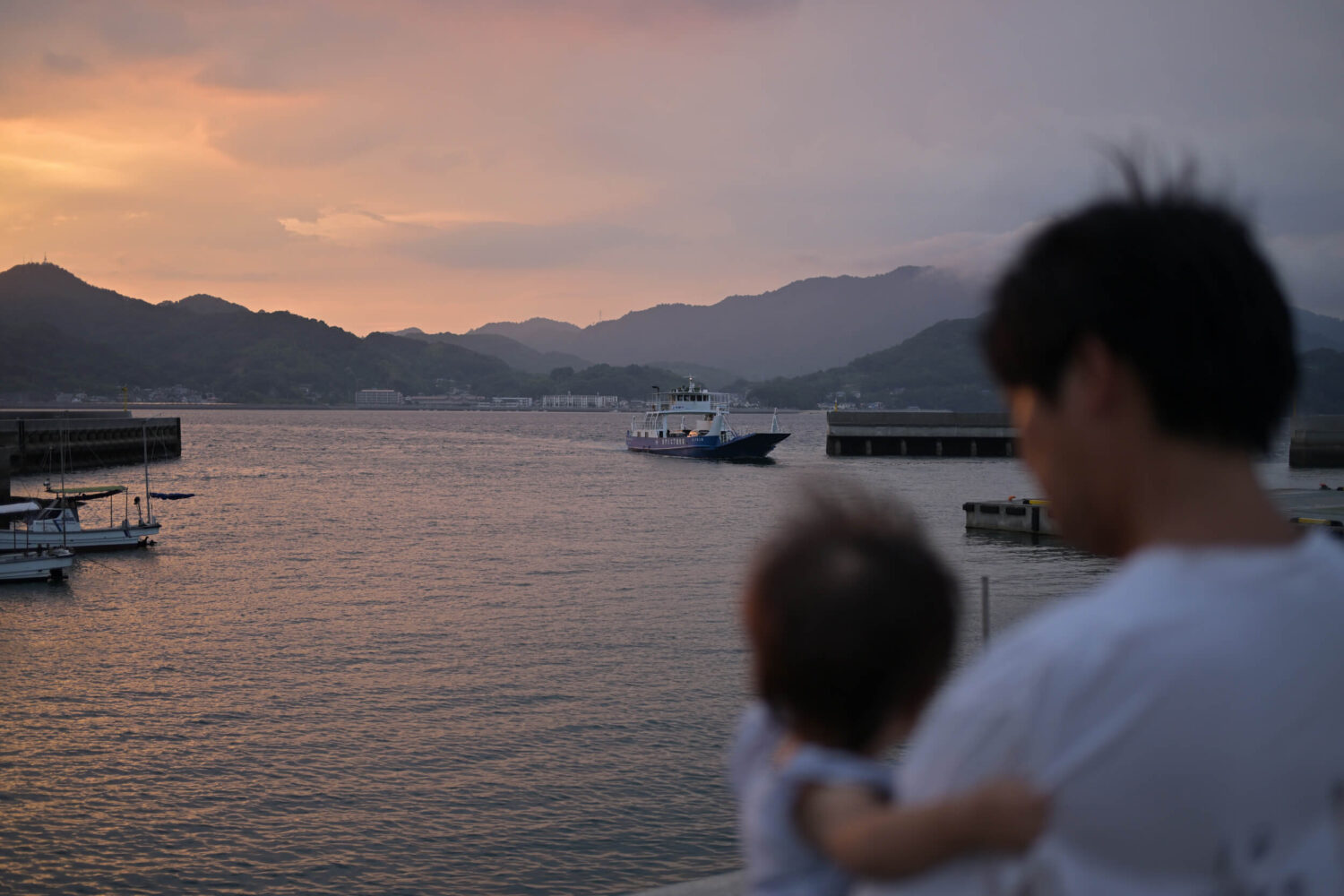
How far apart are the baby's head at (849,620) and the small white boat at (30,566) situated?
1155 inches

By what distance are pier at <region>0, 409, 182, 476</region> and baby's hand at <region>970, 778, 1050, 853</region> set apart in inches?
2197

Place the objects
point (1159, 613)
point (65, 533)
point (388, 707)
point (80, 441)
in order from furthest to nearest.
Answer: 1. point (80, 441)
2. point (65, 533)
3. point (388, 707)
4. point (1159, 613)

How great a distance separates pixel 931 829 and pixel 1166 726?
0.25m

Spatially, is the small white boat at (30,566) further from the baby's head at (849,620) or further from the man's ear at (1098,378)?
the man's ear at (1098,378)

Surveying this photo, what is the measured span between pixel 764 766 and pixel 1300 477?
220ft

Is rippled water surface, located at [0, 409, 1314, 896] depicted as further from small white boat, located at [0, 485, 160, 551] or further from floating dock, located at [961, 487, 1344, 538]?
floating dock, located at [961, 487, 1344, 538]

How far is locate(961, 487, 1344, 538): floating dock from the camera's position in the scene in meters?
26.8

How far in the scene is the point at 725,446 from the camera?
246 feet

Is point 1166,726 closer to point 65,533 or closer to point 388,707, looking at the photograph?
point 388,707

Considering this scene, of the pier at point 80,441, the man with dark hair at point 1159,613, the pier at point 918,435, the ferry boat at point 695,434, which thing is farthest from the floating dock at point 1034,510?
the pier at point 918,435

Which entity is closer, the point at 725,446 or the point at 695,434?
the point at 725,446

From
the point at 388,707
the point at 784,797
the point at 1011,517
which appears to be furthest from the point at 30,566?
the point at 784,797

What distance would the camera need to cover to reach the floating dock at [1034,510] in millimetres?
26766

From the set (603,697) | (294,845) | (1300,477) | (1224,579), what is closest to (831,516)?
(1224,579)
